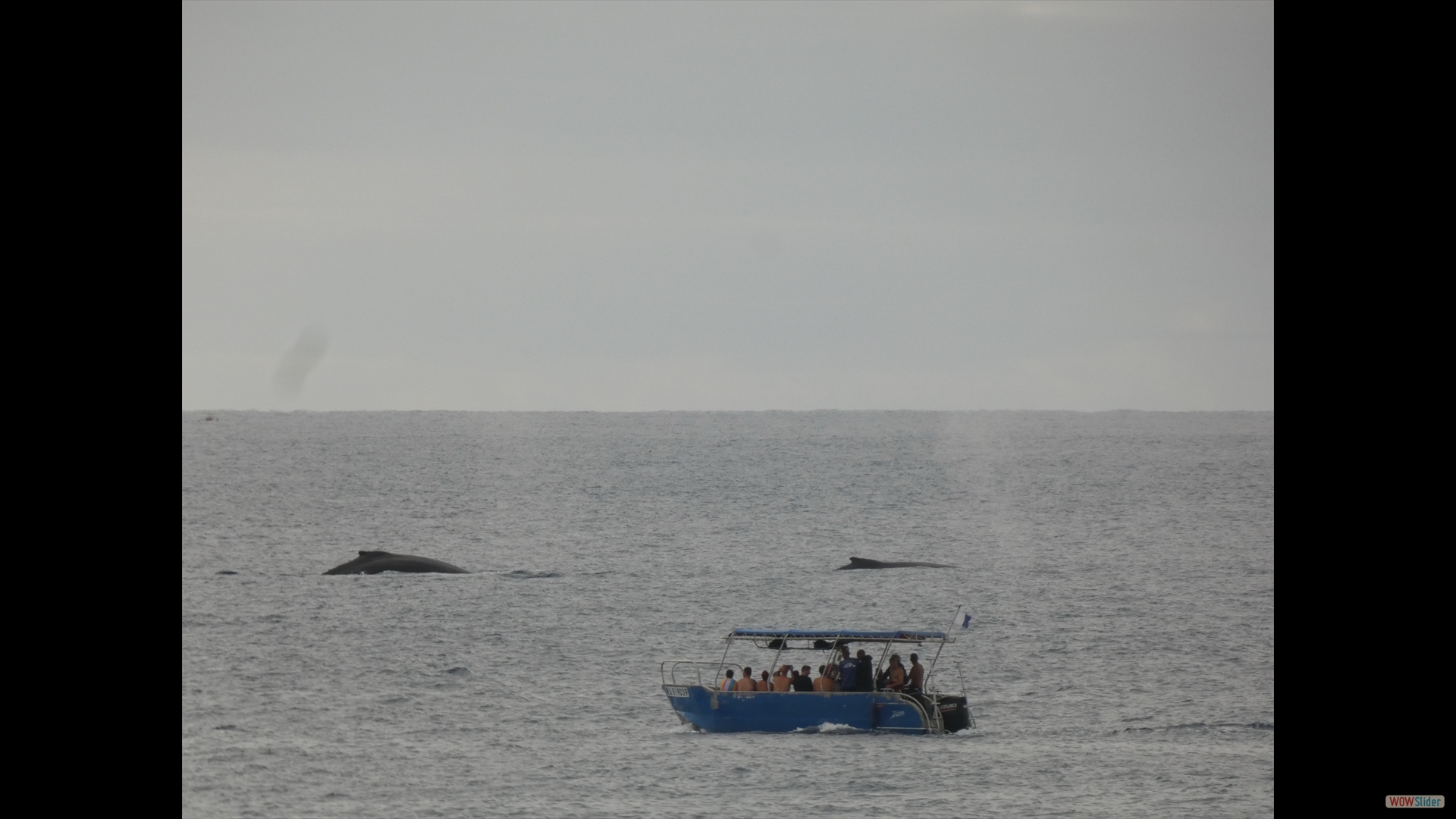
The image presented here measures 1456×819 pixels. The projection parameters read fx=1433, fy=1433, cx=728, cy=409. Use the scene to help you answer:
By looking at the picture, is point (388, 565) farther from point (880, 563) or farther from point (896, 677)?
point (896, 677)

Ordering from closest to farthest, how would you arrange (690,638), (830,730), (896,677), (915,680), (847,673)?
(847,673) < (896,677) < (915,680) < (830,730) < (690,638)

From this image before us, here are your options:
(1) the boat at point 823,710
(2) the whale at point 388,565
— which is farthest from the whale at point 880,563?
(1) the boat at point 823,710

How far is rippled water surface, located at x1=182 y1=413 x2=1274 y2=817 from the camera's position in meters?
37.2

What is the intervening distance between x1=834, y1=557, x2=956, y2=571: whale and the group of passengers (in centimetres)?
4996

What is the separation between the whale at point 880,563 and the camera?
95.1 meters

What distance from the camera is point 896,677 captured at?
133 feet

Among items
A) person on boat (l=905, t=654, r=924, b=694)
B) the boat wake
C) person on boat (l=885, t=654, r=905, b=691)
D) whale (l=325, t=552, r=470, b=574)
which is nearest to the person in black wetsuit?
person on boat (l=885, t=654, r=905, b=691)

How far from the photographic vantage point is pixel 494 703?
5175 centimetres

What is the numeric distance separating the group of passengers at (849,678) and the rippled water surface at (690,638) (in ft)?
4.93
